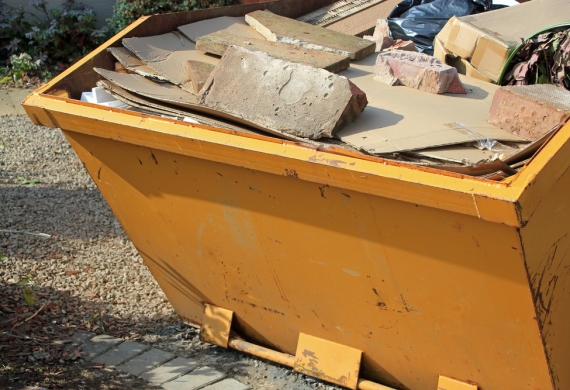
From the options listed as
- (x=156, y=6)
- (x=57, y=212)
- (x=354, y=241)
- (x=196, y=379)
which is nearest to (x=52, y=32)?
(x=156, y=6)

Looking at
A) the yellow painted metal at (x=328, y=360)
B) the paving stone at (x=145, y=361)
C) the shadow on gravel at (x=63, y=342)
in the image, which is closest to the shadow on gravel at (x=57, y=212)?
the shadow on gravel at (x=63, y=342)

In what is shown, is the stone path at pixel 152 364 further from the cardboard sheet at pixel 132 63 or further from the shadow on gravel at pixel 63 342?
the cardboard sheet at pixel 132 63

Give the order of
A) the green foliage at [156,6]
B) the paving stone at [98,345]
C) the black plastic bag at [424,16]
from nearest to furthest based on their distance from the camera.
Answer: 1. the paving stone at [98,345]
2. the black plastic bag at [424,16]
3. the green foliage at [156,6]

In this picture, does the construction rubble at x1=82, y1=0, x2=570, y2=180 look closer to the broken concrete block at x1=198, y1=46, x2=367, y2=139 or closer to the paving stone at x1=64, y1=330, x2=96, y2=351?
the broken concrete block at x1=198, y1=46, x2=367, y2=139

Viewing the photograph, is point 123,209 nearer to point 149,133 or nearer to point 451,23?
point 149,133

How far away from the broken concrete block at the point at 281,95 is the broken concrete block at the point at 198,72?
0.12 m

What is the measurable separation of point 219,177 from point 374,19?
2024mm

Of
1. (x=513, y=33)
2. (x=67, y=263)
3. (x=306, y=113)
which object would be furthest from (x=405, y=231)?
(x=67, y=263)

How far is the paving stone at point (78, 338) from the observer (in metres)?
3.04

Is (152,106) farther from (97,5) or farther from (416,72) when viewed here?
(97,5)

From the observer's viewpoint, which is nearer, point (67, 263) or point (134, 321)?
point (134, 321)

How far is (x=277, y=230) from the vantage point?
7.95ft

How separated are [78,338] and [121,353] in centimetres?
26

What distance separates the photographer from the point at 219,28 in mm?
3355
